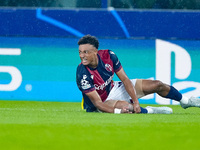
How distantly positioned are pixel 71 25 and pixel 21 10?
1070 mm

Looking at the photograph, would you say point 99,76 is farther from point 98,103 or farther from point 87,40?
point 87,40

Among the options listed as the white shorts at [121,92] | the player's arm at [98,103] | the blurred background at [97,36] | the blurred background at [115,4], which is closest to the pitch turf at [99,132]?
the player's arm at [98,103]

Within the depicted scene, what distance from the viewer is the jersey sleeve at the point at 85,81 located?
26.0 feet

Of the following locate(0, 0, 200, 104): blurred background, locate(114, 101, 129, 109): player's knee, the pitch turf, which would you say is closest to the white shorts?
locate(114, 101, 129, 109): player's knee

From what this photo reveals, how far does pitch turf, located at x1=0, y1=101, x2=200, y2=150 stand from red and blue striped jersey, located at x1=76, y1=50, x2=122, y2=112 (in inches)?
19.2

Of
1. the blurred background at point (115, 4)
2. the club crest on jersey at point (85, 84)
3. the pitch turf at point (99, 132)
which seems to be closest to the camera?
the pitch turf at point (99, 132)

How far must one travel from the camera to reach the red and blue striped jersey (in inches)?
314

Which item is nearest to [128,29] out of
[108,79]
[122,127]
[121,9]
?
[121,9]

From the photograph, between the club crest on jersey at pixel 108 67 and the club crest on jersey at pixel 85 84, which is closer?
the club crest on jersey at pixel 85 84

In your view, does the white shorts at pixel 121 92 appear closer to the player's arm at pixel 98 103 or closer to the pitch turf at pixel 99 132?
the player's arm at pixel 98 103

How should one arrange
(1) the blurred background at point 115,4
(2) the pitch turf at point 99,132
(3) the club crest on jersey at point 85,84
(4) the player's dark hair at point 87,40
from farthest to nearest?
(1) the blurred background at point 115,4, (4) the player's dark hair at point 87,40, (3) the club crest on jersey at point 85,84, (2) the pitch turf at point 99,132

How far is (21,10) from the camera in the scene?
458 inches

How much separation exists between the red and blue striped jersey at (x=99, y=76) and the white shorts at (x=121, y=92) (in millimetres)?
73

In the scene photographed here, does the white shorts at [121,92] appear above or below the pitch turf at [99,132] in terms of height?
above
